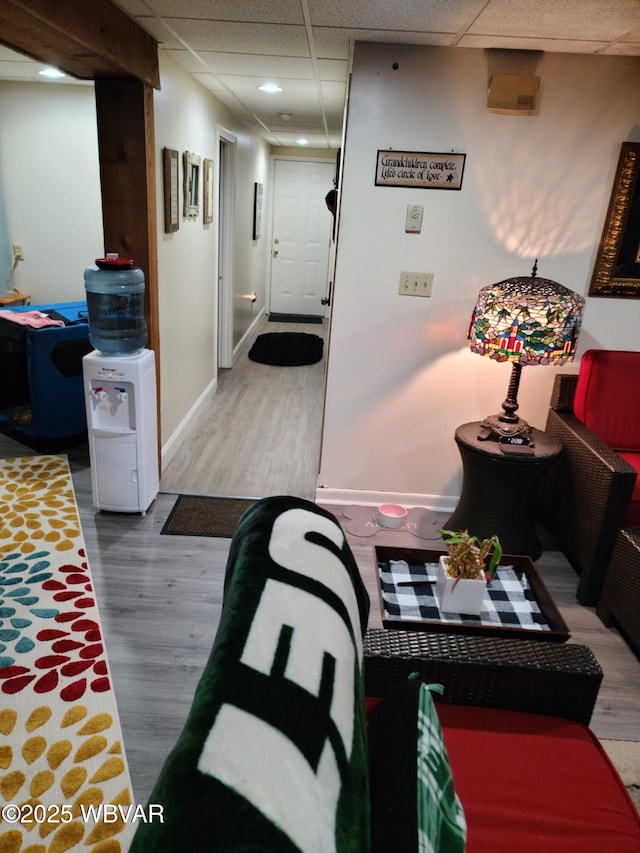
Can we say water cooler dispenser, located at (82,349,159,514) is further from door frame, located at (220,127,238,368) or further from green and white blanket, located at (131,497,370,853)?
door frame, located at (220,127,238,368)

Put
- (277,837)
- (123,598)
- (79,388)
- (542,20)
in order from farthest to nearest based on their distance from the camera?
(79,388), (123,598), (542,20), (277,837)

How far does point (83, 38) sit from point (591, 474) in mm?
2534

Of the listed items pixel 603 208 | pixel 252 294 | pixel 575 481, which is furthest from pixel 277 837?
pixel 252 294

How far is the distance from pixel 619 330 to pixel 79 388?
10.1ft

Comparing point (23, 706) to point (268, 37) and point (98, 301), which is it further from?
point (268, 37)

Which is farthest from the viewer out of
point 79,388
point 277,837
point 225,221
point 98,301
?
point 225,221

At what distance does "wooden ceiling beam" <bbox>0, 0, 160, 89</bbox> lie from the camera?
178 cm

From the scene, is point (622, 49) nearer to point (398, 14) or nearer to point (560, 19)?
point (560, 19)

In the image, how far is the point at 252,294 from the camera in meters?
6.70

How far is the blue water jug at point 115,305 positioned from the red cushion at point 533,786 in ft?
7.36

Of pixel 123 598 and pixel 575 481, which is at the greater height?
pixel 575 481

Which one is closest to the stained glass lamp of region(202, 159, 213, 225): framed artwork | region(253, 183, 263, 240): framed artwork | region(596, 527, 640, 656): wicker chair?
region(596, 527, 640, 656): wicker chair

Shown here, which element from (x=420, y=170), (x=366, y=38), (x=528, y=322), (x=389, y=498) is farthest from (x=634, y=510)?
(x=366, y=38)

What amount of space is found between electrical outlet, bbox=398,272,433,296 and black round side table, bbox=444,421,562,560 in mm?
696
